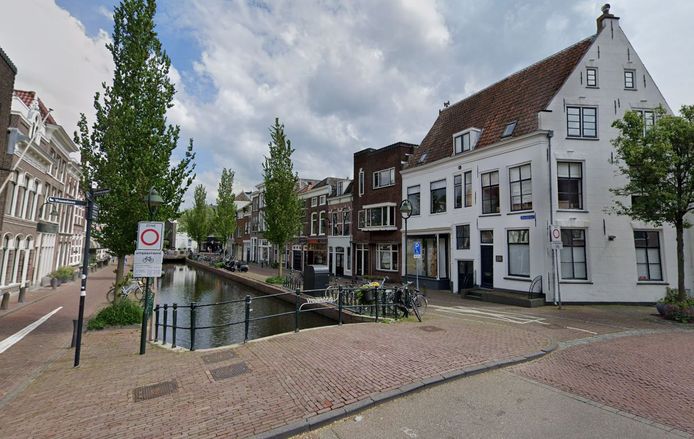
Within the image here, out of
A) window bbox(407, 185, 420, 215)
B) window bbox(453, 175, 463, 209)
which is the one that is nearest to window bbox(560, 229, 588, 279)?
window bbox(453, 175, 463, 209)

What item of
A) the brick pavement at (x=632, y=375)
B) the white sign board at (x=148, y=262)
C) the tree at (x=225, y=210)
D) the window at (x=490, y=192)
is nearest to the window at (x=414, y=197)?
the window at (x=490, y=192)

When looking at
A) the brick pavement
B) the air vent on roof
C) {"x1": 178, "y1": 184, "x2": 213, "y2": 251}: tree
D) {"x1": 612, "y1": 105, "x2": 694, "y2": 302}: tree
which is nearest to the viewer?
the brick pavement

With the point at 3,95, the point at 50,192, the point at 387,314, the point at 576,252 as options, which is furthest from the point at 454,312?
the point at 50,192

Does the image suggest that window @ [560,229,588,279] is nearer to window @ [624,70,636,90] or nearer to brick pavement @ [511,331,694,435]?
brick pavement @ [511,331,694,435]

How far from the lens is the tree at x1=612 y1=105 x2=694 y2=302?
472 inches

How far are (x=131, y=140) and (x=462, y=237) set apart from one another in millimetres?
16535

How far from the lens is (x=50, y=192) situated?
2295 cm

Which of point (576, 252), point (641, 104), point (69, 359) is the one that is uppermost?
point (641, 104)

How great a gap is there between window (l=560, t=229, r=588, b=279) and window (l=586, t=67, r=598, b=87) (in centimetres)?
715

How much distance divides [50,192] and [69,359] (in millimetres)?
20721

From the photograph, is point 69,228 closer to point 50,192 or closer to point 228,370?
point 50,192

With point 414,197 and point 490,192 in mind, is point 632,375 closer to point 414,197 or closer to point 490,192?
point 490,192

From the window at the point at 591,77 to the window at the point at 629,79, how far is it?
57.2 inches

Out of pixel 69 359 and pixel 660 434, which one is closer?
pixel 660 434
